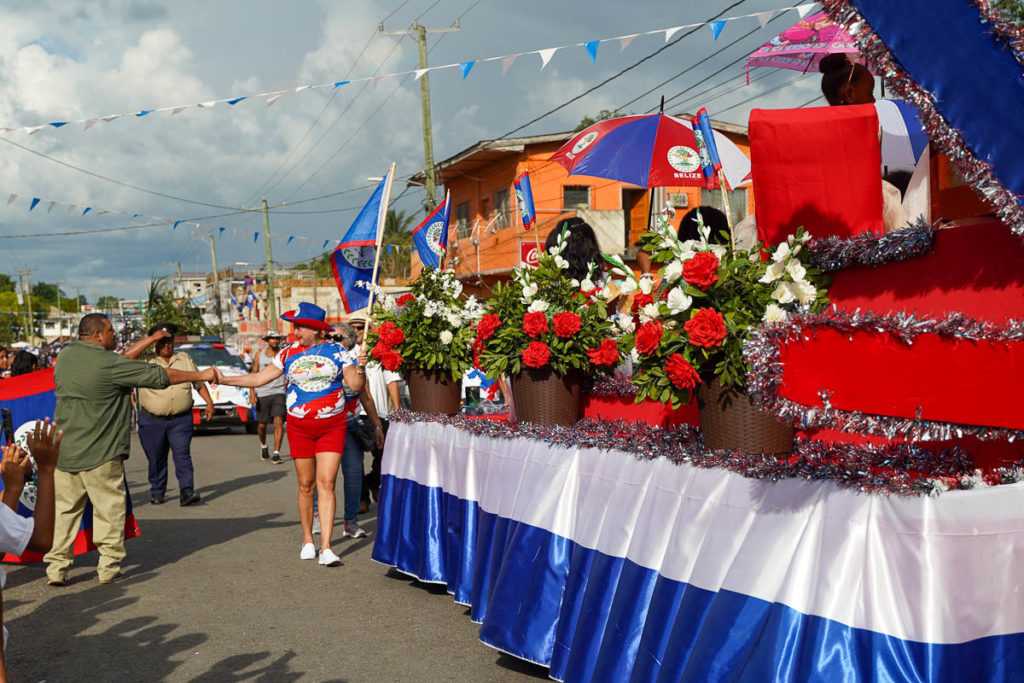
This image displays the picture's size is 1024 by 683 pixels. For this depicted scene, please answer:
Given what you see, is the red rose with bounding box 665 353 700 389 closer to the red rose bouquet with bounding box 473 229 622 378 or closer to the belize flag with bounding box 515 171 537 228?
the red rose bouquet with bounding box 473 229 622 378

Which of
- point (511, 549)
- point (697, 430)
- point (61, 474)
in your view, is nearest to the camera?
point (697, 430)

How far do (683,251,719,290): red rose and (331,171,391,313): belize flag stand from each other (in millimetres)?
4989

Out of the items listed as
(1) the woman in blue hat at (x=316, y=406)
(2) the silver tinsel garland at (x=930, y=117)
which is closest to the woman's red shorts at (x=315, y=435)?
(1) the woman in blue hat at (x=316, y=406)

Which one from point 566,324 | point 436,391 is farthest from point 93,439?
point 566,324

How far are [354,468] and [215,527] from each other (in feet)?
5.50

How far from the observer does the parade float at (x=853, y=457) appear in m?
2.67

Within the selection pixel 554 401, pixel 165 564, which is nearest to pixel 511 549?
pixel 554 401

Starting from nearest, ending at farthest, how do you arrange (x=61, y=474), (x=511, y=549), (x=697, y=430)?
(x=697, y=430), (x=511, y=549), (x=61, y=474)

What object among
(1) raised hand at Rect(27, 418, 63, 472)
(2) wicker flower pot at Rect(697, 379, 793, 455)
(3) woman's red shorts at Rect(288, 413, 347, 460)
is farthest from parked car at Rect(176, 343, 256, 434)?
(2) wicker flower pot at Rect(697, 379, 793, 455)

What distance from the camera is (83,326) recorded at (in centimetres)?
738

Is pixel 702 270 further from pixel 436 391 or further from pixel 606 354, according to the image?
pixel 436 391

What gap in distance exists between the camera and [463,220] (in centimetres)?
3469

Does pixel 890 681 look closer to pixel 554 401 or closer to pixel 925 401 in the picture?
pixel 925 401

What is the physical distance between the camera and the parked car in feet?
A: 63.8
